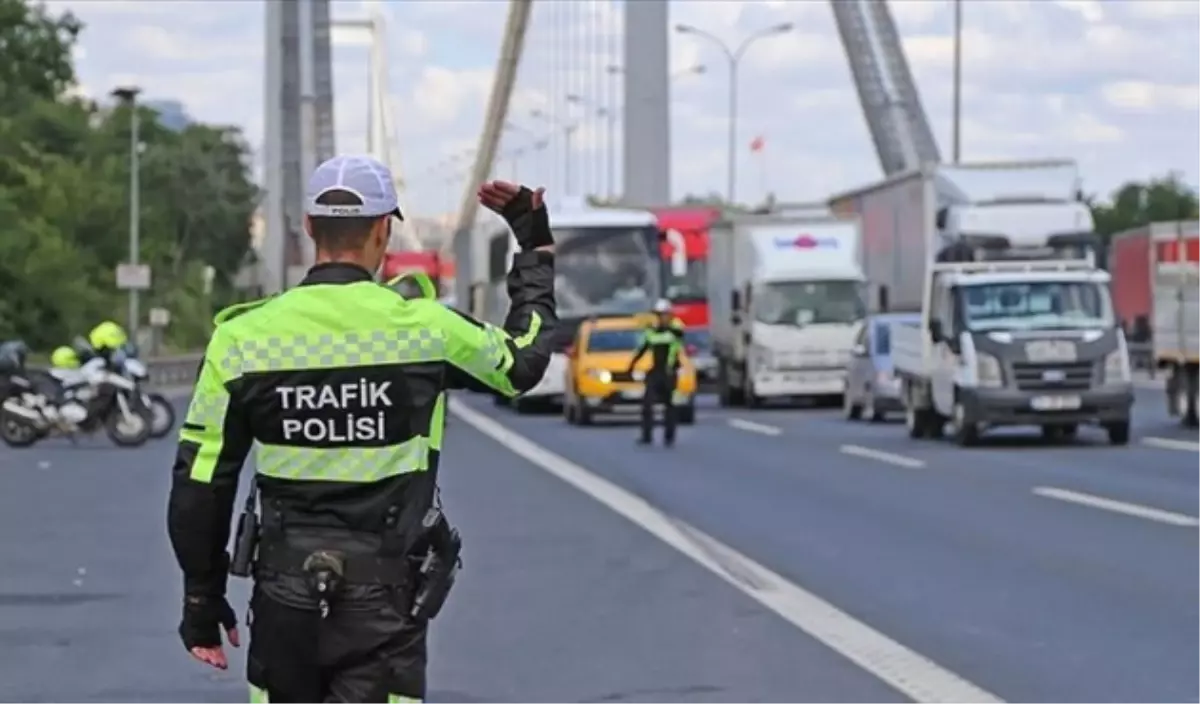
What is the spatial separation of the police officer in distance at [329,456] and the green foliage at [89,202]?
5613cm

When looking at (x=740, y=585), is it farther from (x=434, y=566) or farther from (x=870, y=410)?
(x=870, y=410)

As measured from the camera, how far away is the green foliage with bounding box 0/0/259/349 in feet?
205

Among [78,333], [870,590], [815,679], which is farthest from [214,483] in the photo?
[78,333]

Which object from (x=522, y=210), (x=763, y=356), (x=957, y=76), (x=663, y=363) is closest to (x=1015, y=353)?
(x=663, y=363)

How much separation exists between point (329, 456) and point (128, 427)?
88.2 feet

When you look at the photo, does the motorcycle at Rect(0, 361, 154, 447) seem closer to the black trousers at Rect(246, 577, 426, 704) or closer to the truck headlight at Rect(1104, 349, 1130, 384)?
the truck headlight at Rect(1104, 349, 1130, 384)

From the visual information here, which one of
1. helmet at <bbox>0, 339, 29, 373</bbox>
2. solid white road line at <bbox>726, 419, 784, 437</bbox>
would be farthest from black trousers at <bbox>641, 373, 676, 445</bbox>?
helmet at <bbox>0, 339, 29, 373</bbox>

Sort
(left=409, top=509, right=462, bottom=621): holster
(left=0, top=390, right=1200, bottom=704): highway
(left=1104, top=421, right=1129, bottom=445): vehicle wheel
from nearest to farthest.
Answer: (left=409, top=509, right=462, bottom=621): holster < (left=0, top=390, right=1200, bottom=704): highway < (left=1104, top=421, right=1129, bottom=445): vehicle wheel

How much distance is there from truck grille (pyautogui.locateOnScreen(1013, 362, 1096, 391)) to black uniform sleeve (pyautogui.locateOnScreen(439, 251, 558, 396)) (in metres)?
23.2

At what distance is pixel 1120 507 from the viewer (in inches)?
774

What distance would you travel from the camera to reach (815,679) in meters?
10.8

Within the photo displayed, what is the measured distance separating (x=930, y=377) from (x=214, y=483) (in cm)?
2608

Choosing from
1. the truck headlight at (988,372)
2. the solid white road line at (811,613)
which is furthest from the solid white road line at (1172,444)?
the solid white road line at (811,613)

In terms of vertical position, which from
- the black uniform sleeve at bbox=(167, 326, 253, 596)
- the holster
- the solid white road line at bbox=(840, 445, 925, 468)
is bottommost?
the solid white road line at bbox=(840, 445, 925, 468)
